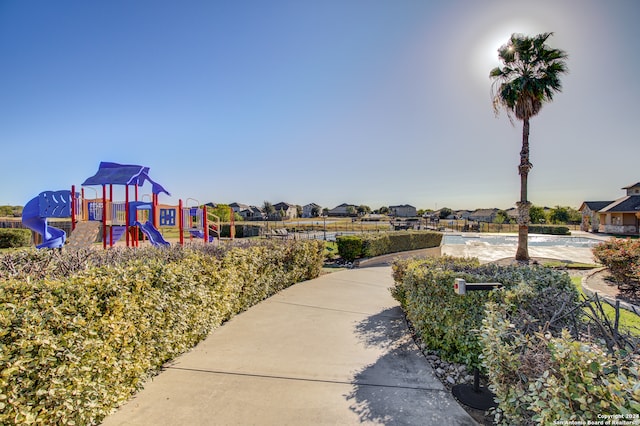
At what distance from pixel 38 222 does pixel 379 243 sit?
14.1 metres

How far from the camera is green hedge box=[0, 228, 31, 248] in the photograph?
1961 cm

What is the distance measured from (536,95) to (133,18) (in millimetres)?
16041

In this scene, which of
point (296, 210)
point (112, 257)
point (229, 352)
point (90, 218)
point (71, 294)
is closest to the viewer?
point (71, 294)

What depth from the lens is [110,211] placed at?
38.2ft

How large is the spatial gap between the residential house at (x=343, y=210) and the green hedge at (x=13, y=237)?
223ft

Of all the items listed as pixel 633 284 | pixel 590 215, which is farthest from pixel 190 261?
pixel 590 215

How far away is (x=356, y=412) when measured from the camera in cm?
303

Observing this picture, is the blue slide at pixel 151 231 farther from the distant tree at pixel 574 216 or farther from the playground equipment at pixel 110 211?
the distant tree at pixel 574 216

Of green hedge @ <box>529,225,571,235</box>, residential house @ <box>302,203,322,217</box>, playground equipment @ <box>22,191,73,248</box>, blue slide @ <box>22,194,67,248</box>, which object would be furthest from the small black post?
residential house @ <box>302,203,322,217</box>

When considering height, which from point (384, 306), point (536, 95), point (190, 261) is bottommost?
point (384, 306)

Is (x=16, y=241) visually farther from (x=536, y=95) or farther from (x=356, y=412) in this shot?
(x=536, y=95)

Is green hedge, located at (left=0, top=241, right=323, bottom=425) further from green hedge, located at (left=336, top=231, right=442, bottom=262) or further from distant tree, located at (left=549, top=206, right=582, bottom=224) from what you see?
distant tree, located at (left=549, top=206, right=582, bottom=224)

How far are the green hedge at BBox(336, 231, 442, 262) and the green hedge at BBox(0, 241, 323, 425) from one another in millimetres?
9663

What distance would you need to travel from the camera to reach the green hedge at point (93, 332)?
213cm
